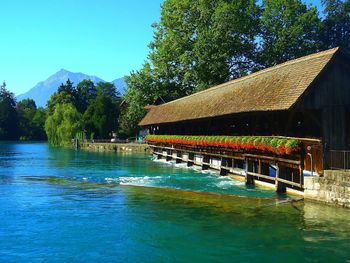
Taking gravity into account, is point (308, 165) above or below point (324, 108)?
below

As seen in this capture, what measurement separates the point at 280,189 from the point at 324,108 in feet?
12.5

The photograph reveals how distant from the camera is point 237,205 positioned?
52.4ft

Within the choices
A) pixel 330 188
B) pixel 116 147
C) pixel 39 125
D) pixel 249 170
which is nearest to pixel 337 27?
pixel 116 147

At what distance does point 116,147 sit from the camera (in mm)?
66750

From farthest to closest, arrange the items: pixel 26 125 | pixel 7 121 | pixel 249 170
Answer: pixel 26 125, pixel 7 121, pixel 249 170

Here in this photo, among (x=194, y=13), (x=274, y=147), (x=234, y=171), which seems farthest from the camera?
(x=194, y=13)

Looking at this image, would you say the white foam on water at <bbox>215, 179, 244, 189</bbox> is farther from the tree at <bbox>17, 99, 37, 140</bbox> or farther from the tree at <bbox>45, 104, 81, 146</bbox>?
the tree at <bbox>17, 99, 37, 140</bbox>

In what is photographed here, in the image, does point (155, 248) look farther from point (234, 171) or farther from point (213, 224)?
point (234, 171)

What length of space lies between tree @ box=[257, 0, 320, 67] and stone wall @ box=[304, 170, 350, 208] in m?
32.9

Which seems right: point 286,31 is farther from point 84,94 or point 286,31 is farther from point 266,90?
point 84,94

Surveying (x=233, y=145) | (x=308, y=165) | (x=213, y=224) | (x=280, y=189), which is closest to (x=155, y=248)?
(x=213, y=224)

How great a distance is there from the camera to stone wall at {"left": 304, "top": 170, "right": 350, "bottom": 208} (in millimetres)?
14211

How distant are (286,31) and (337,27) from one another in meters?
10.8

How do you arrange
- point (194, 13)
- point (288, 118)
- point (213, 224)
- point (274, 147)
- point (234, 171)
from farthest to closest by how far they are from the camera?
point (194, 13)
point (234, 171)
point (288, 118)
point (274, 147)
point (213, 224)
